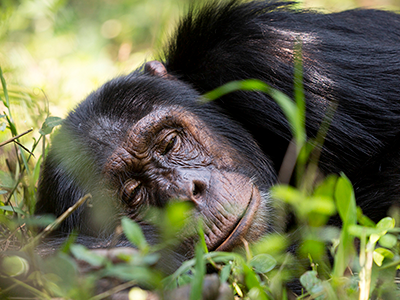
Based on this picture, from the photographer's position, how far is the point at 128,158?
2.60 meters

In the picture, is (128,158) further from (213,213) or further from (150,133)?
(213,213)

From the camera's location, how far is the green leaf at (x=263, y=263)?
1.52m

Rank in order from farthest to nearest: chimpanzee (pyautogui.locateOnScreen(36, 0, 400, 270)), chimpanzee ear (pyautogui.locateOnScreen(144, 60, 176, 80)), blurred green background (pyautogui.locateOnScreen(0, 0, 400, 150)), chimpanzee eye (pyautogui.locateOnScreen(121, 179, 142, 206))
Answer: blurred green background (pyautogui.locateOnScreen(0, 0, 400, 150))
chimpanzee ear (pyautogui.locateOnScreen(144, 60, 176, 80))
chimpanzee eye (pyautogui.locateOnScreen(121, 179, 142, 206))
chimpanzee (pyautogui.locateOnScreen(36, 0, 400, 270))

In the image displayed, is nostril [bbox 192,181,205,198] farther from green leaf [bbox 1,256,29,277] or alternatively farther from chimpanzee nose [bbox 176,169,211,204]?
green leaf [bbox 1,256,29,277]

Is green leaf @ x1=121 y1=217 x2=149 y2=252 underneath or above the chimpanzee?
above

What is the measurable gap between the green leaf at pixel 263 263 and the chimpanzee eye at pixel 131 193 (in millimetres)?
1155

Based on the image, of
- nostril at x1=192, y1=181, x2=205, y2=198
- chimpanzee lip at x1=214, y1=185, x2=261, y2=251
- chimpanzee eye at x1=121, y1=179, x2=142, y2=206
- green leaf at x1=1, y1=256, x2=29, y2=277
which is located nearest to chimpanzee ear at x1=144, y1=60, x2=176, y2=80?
chimpanzee eye at x1=121, y1=179, x2=142, y2=206

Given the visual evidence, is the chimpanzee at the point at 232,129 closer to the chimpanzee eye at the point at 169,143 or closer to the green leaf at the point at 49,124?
the chimpanzee eye at the point at 169,143

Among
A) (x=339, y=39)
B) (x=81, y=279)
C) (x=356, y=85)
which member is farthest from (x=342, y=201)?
(x=339, y=39)

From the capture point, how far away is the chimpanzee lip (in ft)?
7.50

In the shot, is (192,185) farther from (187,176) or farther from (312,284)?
(312,284)

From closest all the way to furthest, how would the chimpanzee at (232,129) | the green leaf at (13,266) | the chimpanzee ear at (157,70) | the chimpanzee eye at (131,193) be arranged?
the green leaf at (13,266), the chimpanzee at (232,129), the chimpanzee eye at (131,193), the chimpanzee ear at (157,70)

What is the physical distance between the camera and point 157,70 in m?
3.14

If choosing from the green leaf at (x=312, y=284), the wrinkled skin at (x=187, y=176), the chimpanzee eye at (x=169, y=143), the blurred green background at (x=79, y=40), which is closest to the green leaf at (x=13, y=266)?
the green leaf at (x=312, y=284)
